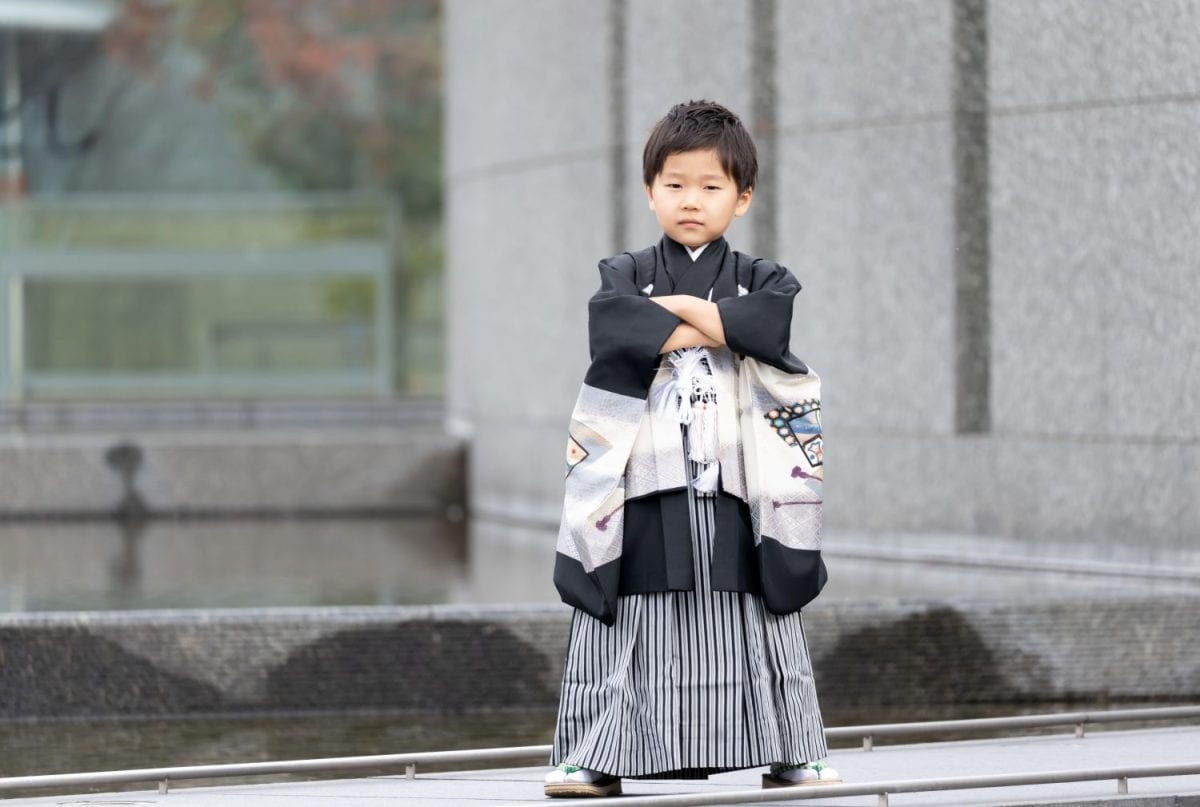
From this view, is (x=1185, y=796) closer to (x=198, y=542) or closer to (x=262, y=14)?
(x=198, y=542)

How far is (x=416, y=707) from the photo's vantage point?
6.53m

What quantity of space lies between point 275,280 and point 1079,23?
1280 centimetres

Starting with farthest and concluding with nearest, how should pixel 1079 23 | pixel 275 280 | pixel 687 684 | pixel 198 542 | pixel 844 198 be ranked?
pixel 275 280 → pixel 198 542 → pixel 844 198 → pixel 1079 23 → pixel 687 684

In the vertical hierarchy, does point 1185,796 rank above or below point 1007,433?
below

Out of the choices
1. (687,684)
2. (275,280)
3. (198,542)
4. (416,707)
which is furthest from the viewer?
(275,280)

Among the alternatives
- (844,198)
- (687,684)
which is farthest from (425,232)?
(687,684)

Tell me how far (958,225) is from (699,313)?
4.66 m

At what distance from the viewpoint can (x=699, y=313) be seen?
4.24 m

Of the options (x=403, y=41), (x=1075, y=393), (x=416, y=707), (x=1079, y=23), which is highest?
(x=403, y=41)

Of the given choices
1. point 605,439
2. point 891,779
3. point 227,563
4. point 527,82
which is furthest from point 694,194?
point 527,82

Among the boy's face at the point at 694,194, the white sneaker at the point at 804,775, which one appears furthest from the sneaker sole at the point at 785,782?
the boy's face at the point at 694,194

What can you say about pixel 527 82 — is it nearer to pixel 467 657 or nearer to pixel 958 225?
pixel 958 225

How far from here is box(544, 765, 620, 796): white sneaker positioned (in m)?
4.30

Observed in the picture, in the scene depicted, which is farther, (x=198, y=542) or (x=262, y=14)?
(x=262, y=14)
